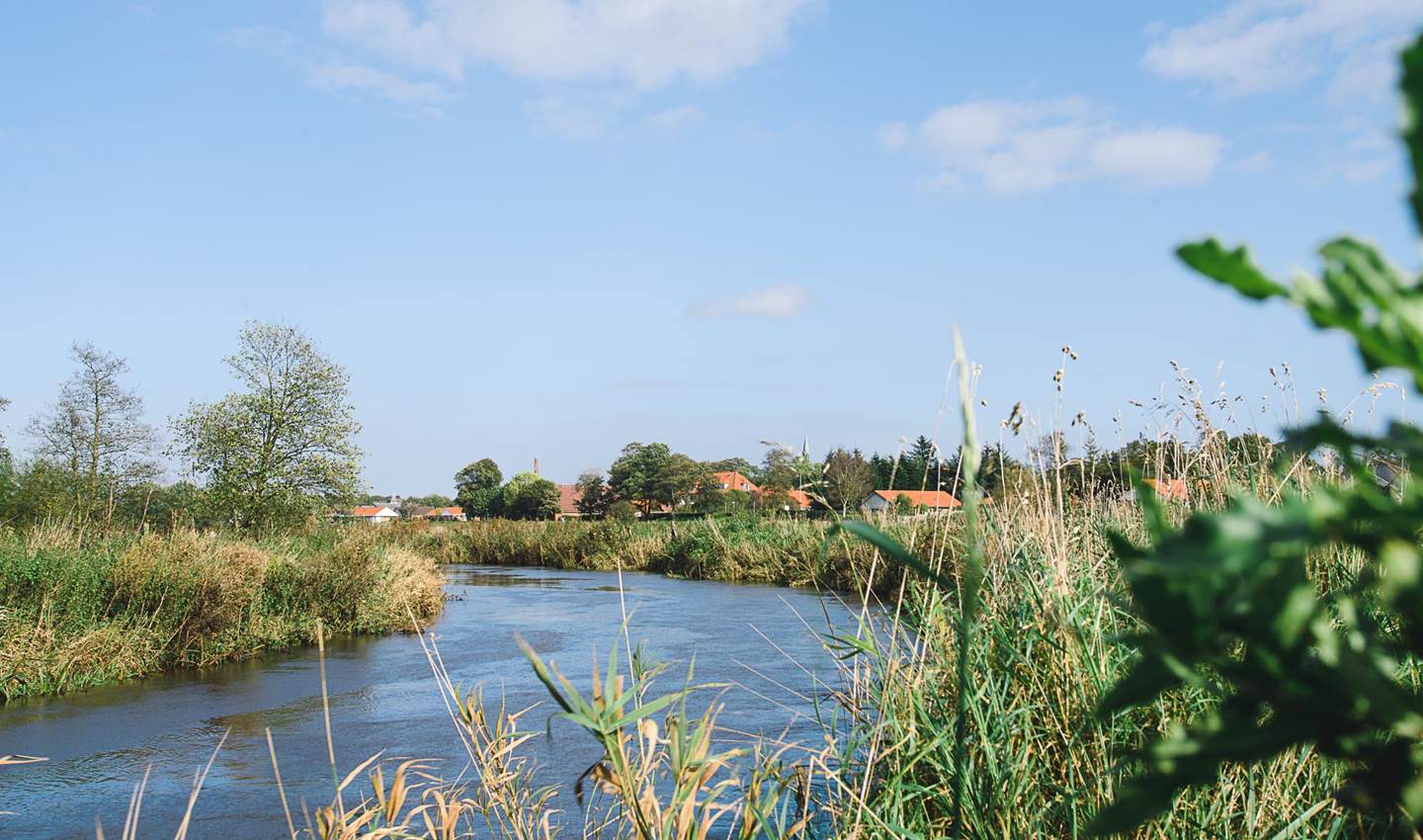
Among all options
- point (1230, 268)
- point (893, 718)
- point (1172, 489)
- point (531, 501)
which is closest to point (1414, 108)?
point (1230, 268)

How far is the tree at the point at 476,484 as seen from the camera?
219 ft

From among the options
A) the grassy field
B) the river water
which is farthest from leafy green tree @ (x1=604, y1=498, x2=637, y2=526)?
the grassy field

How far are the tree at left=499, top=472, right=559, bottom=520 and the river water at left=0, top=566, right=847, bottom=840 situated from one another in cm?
4112

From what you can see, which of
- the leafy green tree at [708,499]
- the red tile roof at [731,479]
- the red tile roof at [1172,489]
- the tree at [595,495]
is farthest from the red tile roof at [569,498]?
the red tile roof at [1172,489]

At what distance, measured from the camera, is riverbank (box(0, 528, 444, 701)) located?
8047 mm

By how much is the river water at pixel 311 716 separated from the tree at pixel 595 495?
42186 mm

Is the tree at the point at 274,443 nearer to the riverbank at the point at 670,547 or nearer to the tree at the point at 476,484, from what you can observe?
the riverbank at the point at 670,547

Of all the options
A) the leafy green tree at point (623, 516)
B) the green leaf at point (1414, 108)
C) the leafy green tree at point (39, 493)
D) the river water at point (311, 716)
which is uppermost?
the leafy green tree at point (39, 493)

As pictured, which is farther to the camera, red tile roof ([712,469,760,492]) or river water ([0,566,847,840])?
red tile roof ([712,469,760,492])

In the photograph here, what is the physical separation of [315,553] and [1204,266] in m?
12.7

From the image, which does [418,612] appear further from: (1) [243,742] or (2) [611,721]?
(2) [611,721]

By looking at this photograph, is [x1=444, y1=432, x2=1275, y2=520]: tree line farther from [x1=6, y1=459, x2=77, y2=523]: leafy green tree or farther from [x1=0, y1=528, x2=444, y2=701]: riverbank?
[x1=6, y1=459, x2=77, y2=523]: leafy green tree

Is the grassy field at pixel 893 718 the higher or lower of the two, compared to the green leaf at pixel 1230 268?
lower

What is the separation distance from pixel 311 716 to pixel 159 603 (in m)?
2.73
